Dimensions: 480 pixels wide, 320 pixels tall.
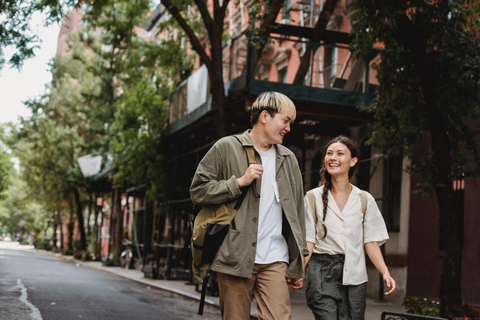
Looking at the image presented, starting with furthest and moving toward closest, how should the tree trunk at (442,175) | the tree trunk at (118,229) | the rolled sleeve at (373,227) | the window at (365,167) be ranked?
the tree trunk at (118,229) → the window at (365,167) → the tree trunk at (442,175) → the rolled sleeve at (373,227)

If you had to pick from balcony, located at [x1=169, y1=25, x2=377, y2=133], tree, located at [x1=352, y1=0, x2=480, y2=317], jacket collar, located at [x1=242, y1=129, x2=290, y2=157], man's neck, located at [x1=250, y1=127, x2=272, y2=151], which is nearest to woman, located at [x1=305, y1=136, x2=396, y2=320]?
jacket collar, located at [x1=242, y1=129, x2=290, y2=157]

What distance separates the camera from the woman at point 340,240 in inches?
180

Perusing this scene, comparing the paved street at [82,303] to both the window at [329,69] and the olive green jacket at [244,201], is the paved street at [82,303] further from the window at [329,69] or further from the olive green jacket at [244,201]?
the olive green jacket at [244,201]

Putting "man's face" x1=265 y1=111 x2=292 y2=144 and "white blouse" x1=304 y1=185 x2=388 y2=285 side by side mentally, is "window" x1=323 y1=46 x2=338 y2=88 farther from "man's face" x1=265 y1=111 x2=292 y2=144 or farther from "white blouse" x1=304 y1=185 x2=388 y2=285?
"man's face" x1=265 y1=111 x2=292 y2=144

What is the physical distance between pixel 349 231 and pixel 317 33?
38.8 ft

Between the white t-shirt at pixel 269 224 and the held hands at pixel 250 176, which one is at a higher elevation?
the held hands at pixel 250 176

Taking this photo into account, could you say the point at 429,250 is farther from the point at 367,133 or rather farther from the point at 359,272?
the point at 359,272

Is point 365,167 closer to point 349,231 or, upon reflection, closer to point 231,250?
point 349,231

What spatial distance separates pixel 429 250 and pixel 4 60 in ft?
31.5

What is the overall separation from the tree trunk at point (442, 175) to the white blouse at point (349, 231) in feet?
18.2

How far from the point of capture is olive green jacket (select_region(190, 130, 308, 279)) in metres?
4.18

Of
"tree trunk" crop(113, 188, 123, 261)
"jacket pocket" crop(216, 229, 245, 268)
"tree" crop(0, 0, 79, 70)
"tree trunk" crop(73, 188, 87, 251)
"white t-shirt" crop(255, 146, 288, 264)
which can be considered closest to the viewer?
Answer: "jacket pocket" crop(216, 229, 245, 268)

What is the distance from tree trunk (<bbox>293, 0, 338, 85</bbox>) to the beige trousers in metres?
11.3

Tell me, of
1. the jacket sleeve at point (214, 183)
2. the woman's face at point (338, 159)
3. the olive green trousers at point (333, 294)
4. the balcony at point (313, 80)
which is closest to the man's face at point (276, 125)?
the jacket sleeve at point (214, 183)
